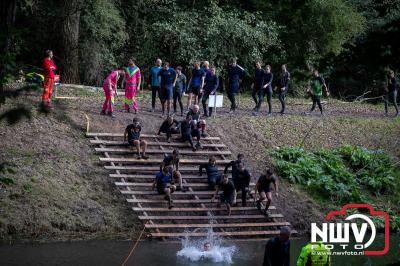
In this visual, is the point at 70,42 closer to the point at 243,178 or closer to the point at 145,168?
the point at 145,168

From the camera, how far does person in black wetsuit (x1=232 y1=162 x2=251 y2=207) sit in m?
21.0

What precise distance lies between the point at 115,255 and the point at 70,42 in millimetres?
14727

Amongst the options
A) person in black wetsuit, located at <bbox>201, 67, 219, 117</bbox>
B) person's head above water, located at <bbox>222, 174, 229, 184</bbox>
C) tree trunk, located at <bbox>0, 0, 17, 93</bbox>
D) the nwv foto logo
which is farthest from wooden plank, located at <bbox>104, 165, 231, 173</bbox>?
tree trunk, located at <bbox>0, 0, 17, 93</bbox>

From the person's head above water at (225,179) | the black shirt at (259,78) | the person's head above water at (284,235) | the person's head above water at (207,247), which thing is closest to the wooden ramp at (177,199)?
the person's head above water at (225,179)

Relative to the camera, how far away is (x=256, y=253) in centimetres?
1820

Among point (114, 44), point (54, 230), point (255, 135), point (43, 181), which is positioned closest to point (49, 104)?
point (54, 230)

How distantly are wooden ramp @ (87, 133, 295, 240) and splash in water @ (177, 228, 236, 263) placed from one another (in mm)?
503

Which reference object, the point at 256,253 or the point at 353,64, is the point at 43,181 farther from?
the point at 353,64

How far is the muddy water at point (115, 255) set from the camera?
627 inches

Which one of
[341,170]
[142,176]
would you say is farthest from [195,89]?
[341,170]

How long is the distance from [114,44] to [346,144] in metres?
11.1

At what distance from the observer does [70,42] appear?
29641mm

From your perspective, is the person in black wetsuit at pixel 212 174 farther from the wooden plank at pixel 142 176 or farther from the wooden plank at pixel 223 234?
the wooden plank at pixel 223 234

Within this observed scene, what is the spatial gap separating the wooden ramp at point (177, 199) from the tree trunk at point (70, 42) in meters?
7.94
